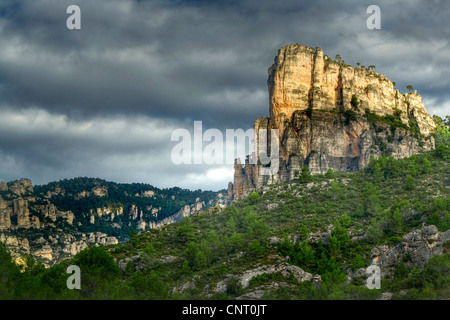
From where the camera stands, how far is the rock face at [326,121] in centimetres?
15988

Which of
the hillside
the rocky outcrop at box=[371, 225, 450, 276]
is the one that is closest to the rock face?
the hillside

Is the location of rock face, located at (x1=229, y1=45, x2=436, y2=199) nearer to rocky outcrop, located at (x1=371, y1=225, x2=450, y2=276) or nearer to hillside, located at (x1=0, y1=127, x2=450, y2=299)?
hillside, located at (x1=0, y1=127, x2=450, y2=299)

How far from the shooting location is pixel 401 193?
113125 mm

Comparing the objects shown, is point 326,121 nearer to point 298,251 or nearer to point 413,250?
point 298,251

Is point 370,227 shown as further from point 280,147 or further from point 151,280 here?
point 280,147

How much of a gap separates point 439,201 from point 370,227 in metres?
12.9

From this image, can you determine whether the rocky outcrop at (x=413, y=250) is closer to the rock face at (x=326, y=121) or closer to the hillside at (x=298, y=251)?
the hillside at (x=298, y=251)

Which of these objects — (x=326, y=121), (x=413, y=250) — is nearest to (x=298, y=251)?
(x=413, y=250)

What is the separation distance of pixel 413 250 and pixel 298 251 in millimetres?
19505

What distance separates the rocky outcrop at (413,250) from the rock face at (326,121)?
230ft

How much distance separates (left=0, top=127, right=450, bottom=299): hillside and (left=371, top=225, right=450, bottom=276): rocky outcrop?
158 mm

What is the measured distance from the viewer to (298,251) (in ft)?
302
